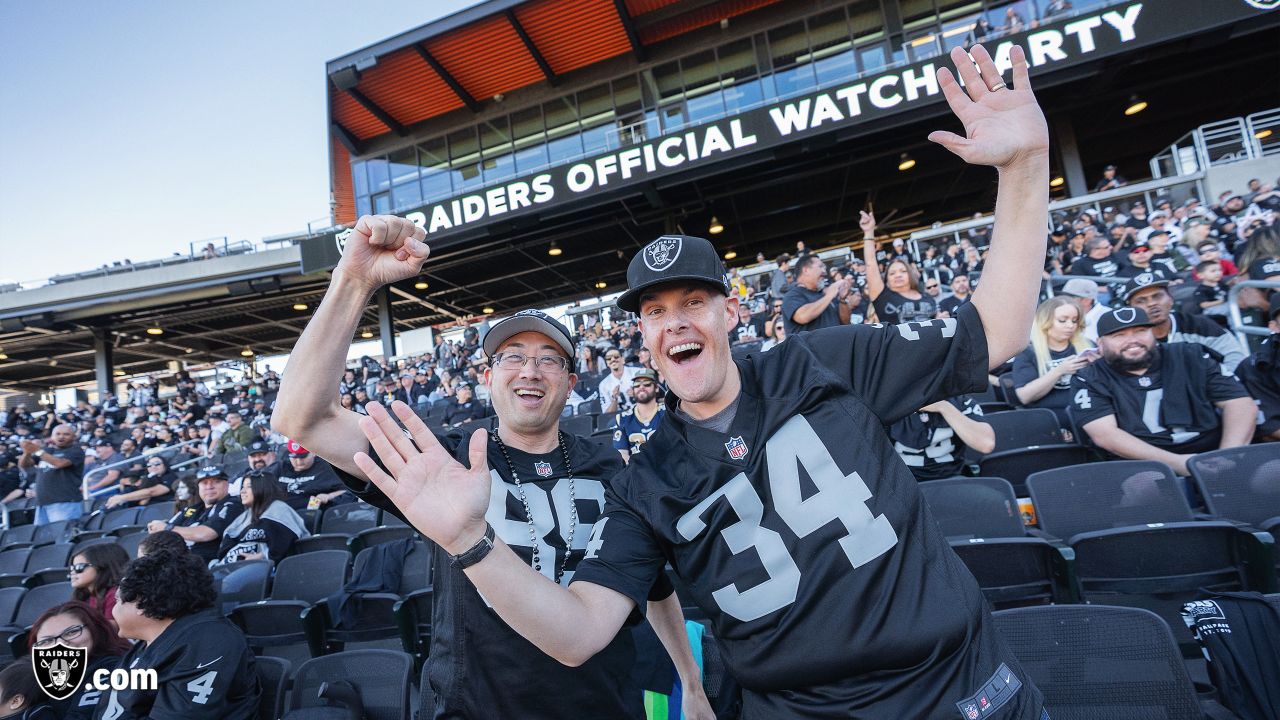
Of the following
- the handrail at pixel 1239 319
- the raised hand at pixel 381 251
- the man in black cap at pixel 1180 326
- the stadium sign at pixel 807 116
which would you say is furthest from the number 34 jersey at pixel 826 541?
the stadium sign at pixel 807 116

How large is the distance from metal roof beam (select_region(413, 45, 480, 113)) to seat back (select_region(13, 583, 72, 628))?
562 inches

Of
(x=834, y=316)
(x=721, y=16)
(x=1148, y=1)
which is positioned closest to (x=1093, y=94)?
(x=1148, y=1)

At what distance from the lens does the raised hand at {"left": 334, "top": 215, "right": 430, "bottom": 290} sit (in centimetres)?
162

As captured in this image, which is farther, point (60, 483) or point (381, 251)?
point (60, 483)

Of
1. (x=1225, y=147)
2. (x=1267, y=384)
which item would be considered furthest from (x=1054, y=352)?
(x=1225, y=147)

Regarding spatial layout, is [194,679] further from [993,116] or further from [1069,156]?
[1069,156]

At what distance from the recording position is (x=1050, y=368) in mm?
5102

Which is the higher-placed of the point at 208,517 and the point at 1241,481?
the point at 208,517

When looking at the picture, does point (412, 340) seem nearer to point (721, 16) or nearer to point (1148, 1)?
point (721, 16)

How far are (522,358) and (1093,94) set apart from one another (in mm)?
15945

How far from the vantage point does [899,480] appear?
1420mm

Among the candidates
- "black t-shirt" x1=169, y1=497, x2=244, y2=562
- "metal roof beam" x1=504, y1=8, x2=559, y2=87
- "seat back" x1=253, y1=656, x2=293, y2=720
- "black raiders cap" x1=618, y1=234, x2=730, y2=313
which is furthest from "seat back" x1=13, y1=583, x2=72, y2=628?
"metal roof beam" x1=504, y1=8, x2=559, y2=87

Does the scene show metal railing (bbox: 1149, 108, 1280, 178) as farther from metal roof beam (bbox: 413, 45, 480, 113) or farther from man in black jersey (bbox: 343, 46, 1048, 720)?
metal roof beam (bbox: 413, 45, 480, 113)

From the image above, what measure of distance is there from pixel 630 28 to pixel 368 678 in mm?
16337
